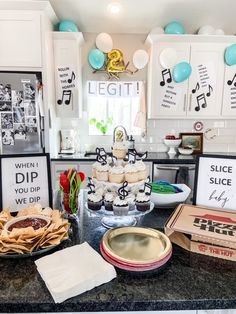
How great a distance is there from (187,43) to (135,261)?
294cm

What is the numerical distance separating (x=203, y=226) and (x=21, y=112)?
2.18 metres

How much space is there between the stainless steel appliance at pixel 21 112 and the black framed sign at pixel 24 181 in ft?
4.68

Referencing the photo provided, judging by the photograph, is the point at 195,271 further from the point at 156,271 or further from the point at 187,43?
the point at 187,43

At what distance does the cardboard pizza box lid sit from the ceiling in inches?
88.8

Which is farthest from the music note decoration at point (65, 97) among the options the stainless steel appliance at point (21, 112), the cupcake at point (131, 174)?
the cupcake at point (131, 174)

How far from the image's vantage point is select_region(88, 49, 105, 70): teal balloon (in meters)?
3.17

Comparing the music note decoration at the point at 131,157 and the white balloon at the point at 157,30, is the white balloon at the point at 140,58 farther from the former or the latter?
the music note decoration at the point at 131,157

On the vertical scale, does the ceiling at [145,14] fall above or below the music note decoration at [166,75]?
above

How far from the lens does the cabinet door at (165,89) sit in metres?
3.09

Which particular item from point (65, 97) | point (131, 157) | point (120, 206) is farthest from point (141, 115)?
point (120, 206)

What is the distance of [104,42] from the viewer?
312 centimetres

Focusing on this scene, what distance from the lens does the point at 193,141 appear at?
11.6 feet

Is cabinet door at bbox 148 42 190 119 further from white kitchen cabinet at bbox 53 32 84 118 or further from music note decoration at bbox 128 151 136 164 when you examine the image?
music note decoration at bbox 128 151 136 164

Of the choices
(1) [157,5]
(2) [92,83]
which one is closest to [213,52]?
(1) [157,5]
